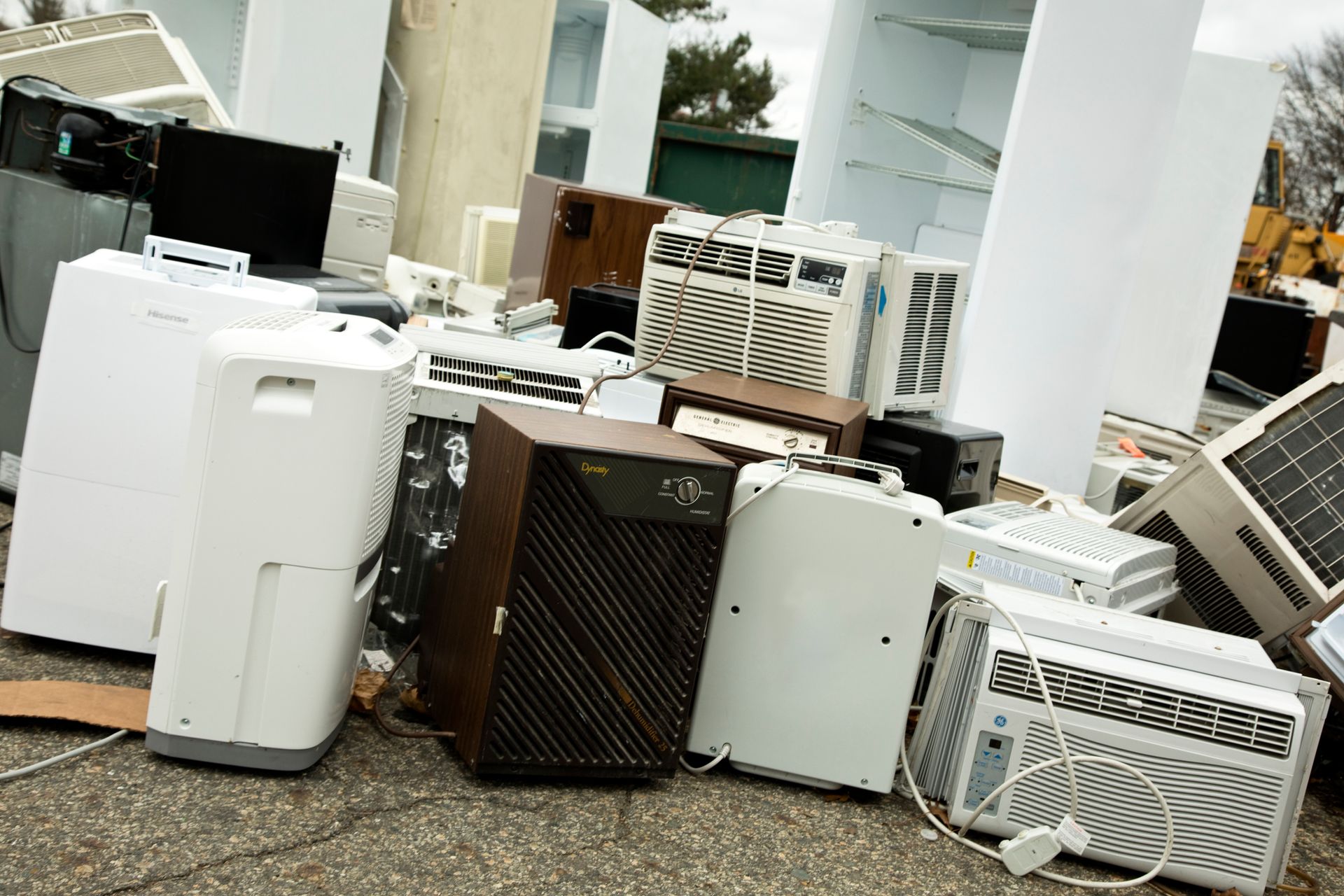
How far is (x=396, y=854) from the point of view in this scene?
1785 millimetres

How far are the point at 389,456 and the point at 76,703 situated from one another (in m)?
0.70

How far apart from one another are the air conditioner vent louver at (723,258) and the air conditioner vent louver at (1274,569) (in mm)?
1377

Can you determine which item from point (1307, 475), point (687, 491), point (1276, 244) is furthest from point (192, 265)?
point (1276, 244)

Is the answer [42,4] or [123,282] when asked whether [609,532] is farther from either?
[42,4]

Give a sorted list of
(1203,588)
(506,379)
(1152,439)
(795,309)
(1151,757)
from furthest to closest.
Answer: (1152,439), (1203,588), (795,309), (506,379), (1151,757)

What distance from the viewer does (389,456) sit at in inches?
80.0

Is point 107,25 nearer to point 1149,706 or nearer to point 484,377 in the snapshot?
point 484,377

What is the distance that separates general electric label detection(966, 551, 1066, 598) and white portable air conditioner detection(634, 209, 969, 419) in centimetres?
53

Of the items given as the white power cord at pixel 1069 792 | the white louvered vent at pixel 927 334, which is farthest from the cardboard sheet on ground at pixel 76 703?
the white louvered vent at pixel 927 334

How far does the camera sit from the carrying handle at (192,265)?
2.25m

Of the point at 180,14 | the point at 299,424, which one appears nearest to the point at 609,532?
the point at 299,424

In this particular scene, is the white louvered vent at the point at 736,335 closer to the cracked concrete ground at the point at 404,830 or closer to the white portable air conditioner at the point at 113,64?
the cracked concrete ground at the point at 404,830

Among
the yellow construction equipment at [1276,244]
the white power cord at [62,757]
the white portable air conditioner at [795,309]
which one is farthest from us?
the yellow construction equipment at [1276,244]

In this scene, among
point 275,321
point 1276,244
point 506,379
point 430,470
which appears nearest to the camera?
point 275,321
